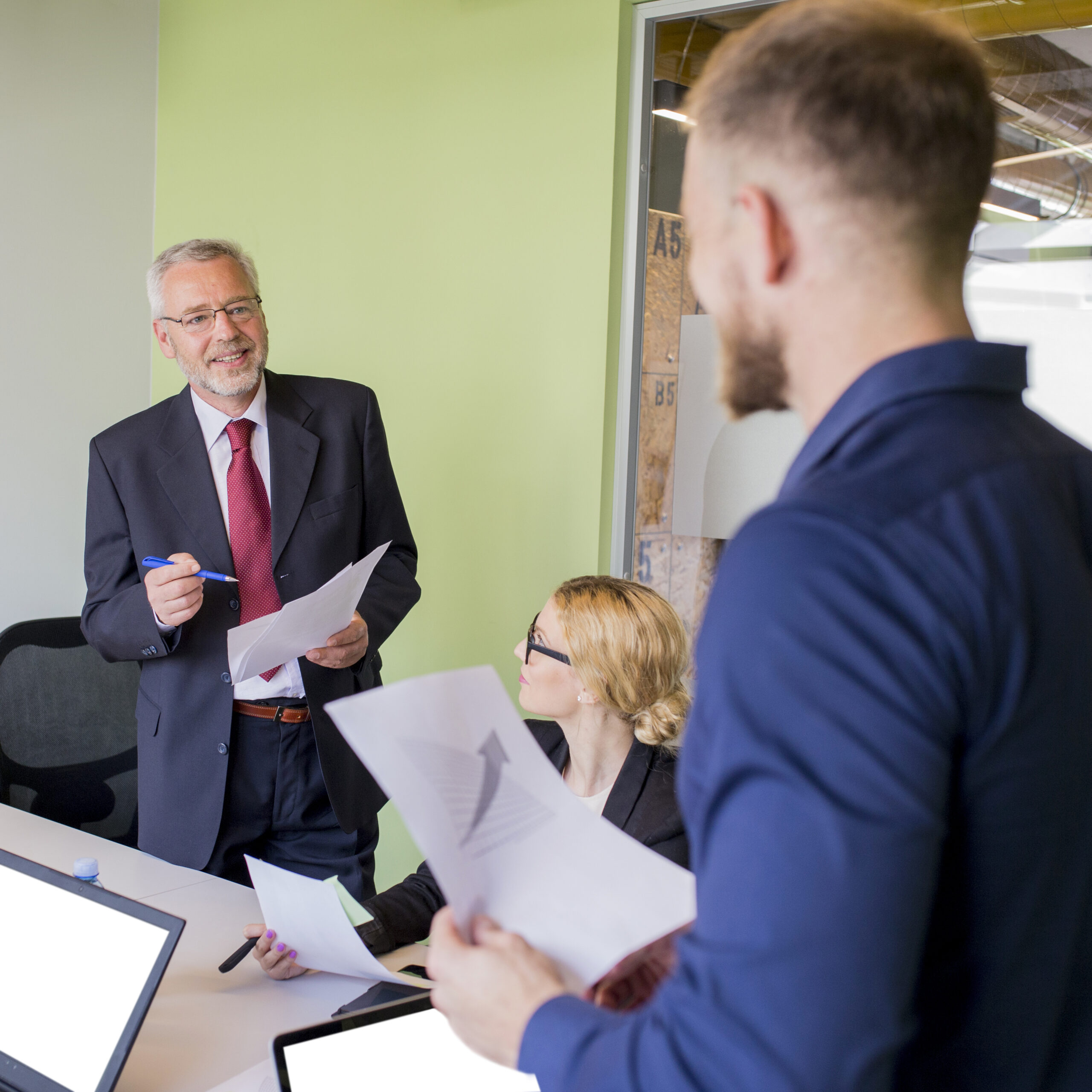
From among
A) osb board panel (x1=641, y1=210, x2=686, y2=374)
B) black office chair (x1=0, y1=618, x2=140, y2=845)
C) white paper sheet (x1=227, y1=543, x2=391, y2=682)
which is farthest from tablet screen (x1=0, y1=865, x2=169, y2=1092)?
osb board panel (x1=641, y1=210, x2=686, y2=374)

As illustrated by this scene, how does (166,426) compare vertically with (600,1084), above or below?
above

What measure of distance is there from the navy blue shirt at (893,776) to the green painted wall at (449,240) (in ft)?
7.99

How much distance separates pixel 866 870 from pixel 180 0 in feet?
14.0

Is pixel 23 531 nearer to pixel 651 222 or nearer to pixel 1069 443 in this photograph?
pixel 651 222

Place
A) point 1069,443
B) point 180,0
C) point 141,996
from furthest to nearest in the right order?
point 180,0 → point 141,996 → point 1069,443

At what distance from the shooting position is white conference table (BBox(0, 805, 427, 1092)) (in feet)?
4.68

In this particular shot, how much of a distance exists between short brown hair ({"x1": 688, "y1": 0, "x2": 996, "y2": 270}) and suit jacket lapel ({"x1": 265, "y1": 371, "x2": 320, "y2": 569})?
196 centimetres

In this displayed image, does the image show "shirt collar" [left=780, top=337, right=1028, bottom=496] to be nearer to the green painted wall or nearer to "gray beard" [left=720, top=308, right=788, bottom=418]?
"gray beard" [left=720, top=308, right=788, bottom=418]

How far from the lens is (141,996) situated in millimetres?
1224

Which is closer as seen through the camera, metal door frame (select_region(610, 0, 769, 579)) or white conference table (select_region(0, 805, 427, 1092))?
white conference table (select_region(0, 805, 427, 1092))

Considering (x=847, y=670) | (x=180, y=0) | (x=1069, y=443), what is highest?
(x=180, y=0)

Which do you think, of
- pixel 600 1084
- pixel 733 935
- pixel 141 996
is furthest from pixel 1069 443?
pixel 141 996

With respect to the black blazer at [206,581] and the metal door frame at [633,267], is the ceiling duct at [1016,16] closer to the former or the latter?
the metal door frame at [633,267]

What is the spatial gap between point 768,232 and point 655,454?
8.05 feet
